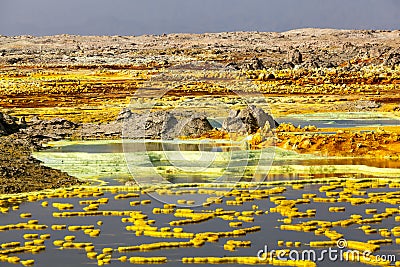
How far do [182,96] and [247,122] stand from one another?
1838 centimetres

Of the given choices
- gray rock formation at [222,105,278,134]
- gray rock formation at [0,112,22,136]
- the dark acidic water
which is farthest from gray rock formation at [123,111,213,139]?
the dark acidic water

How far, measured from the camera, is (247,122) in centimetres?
2495

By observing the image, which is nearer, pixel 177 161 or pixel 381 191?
pixel 381 191

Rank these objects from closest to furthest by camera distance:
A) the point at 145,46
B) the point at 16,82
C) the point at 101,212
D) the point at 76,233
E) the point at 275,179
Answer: the point at 76,233, the point at 101,212, the point at 275,179, the point at 16,82, the point at 145,46

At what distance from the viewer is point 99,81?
5750 cm

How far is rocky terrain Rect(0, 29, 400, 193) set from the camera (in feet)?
74.9

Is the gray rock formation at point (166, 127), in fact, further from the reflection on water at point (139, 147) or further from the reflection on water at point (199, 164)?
the reflection on water at point (199, 164)

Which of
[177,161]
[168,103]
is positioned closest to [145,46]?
[168,103]

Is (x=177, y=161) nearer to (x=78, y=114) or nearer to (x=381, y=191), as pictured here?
(x=381, y=191)

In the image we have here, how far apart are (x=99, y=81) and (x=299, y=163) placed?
38637 millimetres

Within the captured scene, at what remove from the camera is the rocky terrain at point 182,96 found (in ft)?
74.9

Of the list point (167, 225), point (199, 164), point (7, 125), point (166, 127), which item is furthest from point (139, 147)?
point (167, 225)

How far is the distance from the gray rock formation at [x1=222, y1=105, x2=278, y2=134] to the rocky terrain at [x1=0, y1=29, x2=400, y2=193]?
34 mm

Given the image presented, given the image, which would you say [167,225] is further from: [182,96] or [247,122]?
[182,96]
